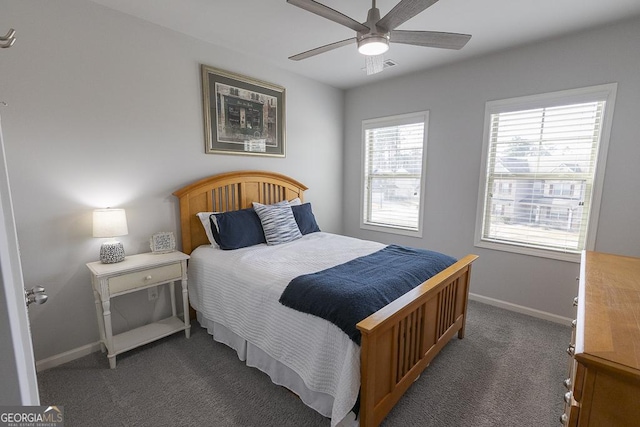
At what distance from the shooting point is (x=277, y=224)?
287cm

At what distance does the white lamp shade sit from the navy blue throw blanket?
137 cm

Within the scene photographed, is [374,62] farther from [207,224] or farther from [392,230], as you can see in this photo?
[392,230]

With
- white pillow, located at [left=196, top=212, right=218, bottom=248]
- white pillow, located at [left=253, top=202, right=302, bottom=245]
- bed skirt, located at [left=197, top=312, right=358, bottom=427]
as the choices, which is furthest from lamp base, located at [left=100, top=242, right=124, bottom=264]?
white pillow, located at [left=253, top=202, right=302, bottom=245]

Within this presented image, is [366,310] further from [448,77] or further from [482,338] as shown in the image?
[448,77]

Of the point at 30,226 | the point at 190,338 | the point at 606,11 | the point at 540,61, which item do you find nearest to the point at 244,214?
the point at 190,338

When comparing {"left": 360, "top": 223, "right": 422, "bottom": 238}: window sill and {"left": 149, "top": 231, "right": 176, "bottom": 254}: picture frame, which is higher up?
{"left": 149, "top": 231, "right": 176, "bottom": 254}: picture frame

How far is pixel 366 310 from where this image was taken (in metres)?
1.51

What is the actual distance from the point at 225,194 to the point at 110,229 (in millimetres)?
1091

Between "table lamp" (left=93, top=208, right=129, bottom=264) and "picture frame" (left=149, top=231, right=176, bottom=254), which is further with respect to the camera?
"picture frame" (left=149, top=231, right=176, bottom=254)

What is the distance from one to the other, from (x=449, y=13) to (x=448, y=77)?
114 centimetres

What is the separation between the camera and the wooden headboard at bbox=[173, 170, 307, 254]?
8.84 feet

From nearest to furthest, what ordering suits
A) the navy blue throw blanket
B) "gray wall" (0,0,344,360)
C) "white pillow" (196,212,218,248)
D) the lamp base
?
the navy blue throw blanket < "gray wall" (0,0,344,360) < the lamp base < "white pillow" (196,212,218,248)

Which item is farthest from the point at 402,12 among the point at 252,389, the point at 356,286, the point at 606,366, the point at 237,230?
the point at 252,389

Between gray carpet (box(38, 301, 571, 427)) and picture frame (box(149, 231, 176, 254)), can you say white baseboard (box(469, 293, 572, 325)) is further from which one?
picture frame (box(149, 231, 176, 254))
